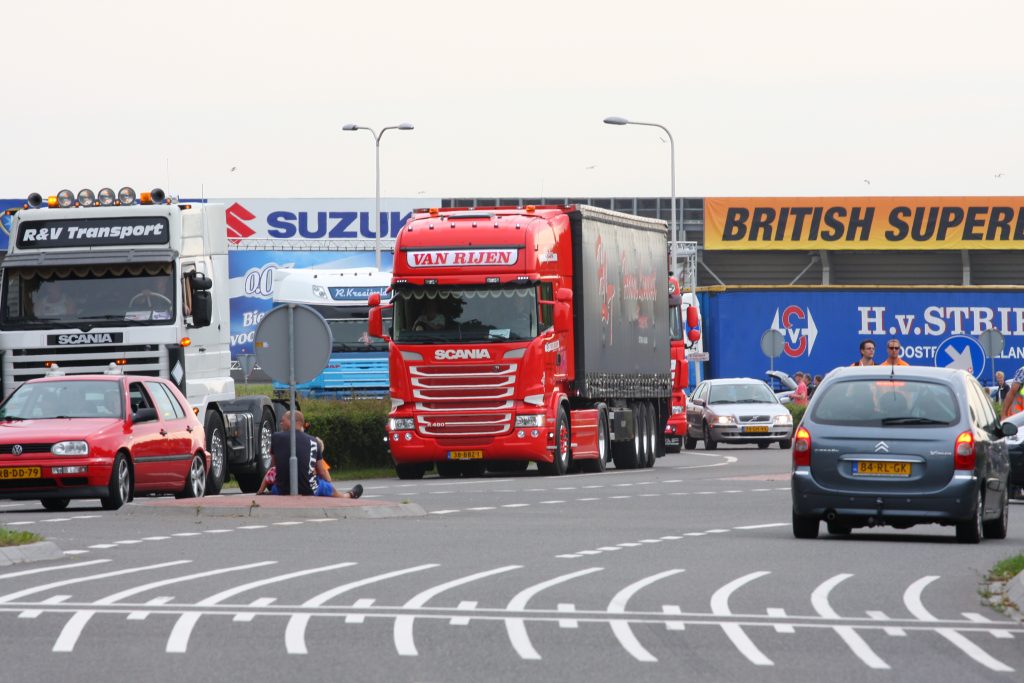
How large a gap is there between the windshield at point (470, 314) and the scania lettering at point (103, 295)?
4755 mm

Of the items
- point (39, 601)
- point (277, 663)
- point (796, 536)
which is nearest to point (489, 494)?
point (796, 536)

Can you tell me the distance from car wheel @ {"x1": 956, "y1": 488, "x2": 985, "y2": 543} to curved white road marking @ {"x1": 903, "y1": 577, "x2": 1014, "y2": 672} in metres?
3.64

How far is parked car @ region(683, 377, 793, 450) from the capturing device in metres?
48.1

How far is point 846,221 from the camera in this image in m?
84.4

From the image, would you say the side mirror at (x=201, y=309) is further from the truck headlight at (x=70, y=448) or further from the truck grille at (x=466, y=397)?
the truck grille at (x=466, y=397)

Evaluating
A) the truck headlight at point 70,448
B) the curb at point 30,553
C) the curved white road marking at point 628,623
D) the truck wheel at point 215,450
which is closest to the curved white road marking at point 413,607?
the curved white road marking at point 628,623

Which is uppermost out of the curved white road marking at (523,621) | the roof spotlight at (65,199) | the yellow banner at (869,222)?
the yellow banner at (869,222)

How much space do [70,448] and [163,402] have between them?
2.53 meters

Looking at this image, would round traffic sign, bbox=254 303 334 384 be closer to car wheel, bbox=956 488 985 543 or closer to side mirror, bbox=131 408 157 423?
side mirror, bbox=131 408 157 423

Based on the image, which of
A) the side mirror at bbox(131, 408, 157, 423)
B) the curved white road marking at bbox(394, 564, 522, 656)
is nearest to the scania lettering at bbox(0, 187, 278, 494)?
the side mirror at bbox(131, 408, 157, 423)

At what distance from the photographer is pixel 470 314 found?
32438 millimetres

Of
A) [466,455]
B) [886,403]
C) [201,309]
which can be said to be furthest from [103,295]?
[886,403]

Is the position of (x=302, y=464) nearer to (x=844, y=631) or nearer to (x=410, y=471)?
(x=410, y=471)

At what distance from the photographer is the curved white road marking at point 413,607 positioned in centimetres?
1123
